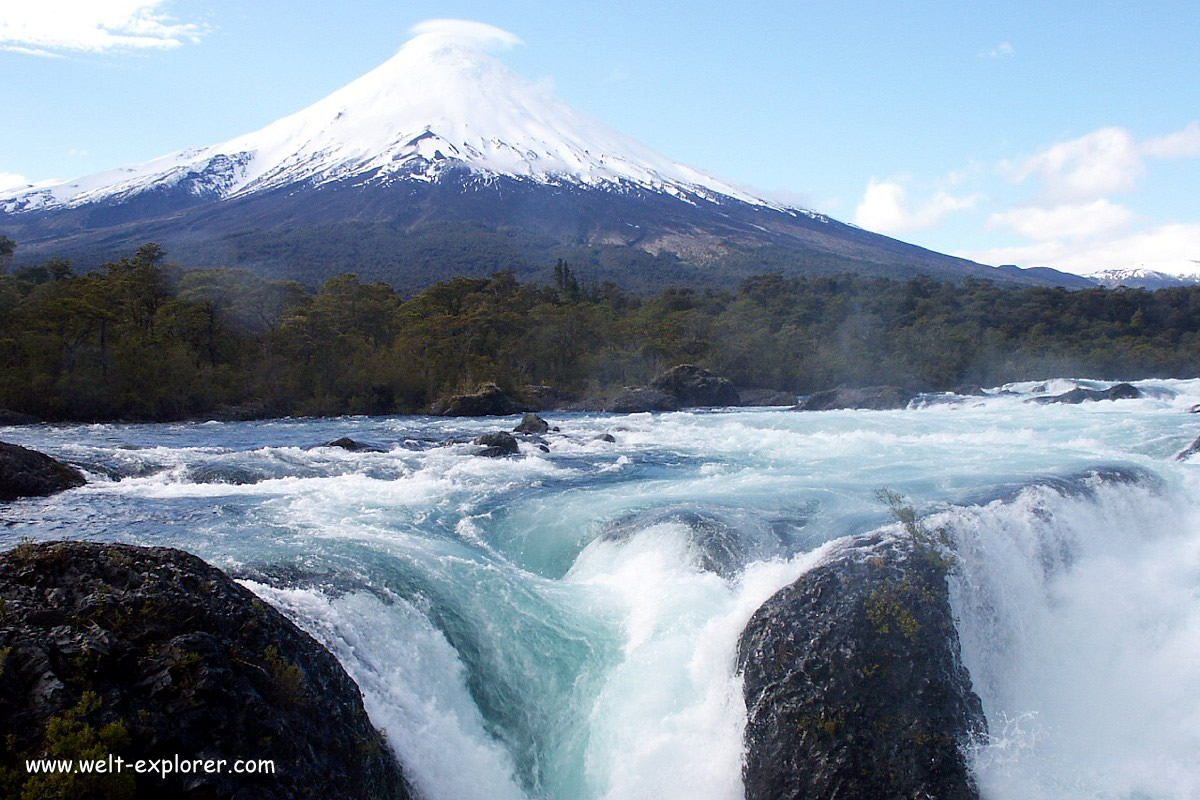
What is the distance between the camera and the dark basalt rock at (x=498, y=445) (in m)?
15.5

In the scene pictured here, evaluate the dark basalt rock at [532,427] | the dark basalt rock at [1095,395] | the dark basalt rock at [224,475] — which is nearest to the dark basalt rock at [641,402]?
the dark basalt rock at [532,427]

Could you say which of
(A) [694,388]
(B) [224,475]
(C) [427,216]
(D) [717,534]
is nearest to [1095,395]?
(A) [694,388]

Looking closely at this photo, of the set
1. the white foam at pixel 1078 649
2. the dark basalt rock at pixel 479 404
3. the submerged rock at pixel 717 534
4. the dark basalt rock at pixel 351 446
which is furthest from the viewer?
the dark basalt rock at pixel 479 404

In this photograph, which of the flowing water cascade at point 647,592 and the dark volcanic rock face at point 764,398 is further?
the dark volcanic rock face at point 764,398

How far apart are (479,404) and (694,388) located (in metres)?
9.71

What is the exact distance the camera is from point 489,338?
38.4 metres

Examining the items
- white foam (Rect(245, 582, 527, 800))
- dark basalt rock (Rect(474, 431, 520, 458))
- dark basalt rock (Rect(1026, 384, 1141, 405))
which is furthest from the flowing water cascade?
dark basalt rock (Rect(1026, 384, 1141, 405))

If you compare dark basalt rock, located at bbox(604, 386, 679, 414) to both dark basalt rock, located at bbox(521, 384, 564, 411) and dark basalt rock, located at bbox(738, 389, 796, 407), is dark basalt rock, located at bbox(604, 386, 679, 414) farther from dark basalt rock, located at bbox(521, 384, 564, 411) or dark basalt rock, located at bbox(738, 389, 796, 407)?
dark basalt rock, located at bbox(738, 389, 796, 407)

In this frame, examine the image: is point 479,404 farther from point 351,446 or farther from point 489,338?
point 351,446

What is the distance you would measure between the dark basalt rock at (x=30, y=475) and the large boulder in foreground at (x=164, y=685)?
22.7ft

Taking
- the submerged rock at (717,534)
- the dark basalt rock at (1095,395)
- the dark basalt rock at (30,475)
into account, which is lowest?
the dark basalt rock at (30,475)

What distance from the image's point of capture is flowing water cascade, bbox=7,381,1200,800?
18.1ft

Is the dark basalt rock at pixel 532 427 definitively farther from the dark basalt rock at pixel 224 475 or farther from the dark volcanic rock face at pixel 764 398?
the dark volcanic rock face at pixel 764 398

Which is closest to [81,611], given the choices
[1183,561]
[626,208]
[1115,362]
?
[1183,561]
